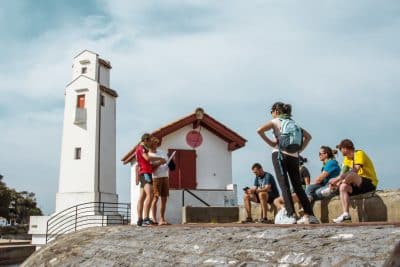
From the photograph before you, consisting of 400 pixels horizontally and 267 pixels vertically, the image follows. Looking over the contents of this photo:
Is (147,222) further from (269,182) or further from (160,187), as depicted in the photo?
(269,182)

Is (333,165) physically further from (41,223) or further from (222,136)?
(41,223)

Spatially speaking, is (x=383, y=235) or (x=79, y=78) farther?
(x=79, y=78)

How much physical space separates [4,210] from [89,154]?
25479mm

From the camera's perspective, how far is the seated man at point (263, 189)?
25.6 feet

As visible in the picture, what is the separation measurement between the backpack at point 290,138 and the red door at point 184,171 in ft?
39.3

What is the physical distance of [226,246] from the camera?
424cm

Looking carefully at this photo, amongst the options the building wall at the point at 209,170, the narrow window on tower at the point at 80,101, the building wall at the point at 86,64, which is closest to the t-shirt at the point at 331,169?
the building wall at the point at 209,170

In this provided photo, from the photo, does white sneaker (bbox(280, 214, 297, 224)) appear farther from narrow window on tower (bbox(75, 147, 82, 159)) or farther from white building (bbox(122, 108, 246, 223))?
narrow window on tower (bbox(75, 147, 82, 159))

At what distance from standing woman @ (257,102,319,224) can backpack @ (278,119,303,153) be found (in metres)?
0.06

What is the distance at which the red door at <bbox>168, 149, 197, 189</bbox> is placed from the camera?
17406 mm

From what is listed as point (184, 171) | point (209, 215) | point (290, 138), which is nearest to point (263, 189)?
point (290, 138)

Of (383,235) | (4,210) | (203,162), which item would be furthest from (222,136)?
→ (4,210)

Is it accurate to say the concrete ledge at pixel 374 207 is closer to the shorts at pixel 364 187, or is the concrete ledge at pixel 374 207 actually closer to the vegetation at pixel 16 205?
the shorts at pixel 364 187

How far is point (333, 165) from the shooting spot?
6.75m
